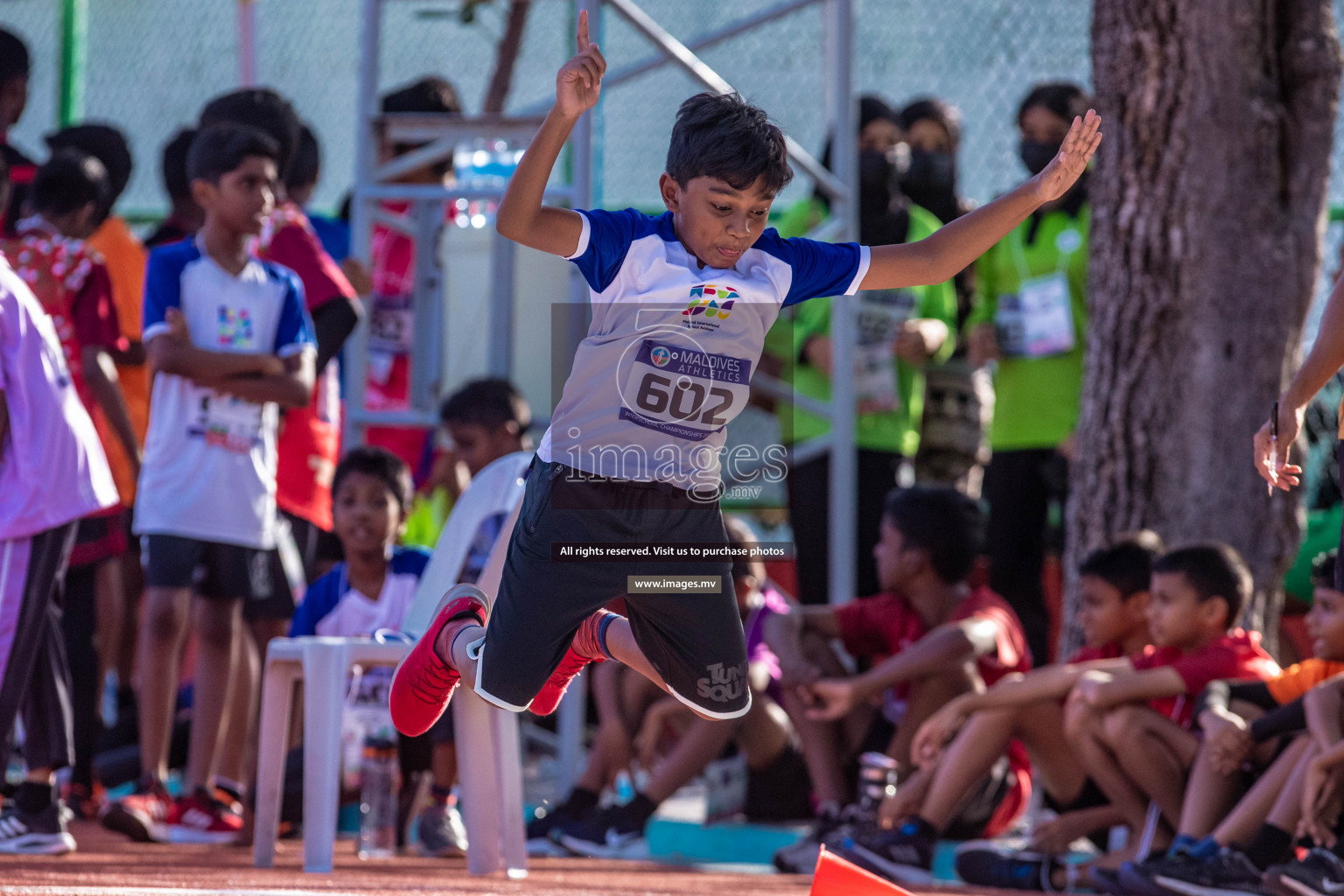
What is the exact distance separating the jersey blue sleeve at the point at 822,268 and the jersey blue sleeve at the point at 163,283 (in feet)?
7.21

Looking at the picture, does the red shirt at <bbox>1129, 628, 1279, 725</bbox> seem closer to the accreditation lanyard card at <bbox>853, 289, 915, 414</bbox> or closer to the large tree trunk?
the large tree trunk

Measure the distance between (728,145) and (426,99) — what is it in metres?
4.10

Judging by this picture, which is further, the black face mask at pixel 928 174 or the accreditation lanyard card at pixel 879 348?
the black face mask at pixel 928 174

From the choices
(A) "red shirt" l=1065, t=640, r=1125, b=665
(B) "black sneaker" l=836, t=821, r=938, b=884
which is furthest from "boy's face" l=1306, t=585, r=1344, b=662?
(B) "black sneaker" l=836, t=821, r=938, b=884

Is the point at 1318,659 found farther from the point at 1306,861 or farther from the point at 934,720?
the point at 934,720

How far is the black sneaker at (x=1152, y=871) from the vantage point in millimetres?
3916

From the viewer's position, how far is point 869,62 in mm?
7980

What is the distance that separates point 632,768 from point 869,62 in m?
3.99

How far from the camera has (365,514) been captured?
15.9 feet

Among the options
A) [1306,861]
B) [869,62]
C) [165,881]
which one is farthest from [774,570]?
[165,881]

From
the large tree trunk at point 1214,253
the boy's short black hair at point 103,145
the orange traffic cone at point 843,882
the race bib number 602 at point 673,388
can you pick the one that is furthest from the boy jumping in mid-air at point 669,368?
the boy's short black hair at point 103,145

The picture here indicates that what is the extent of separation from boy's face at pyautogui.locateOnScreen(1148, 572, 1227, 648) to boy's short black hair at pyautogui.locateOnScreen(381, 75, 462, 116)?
3589 mm

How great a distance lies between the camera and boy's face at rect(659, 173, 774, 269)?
288 cm

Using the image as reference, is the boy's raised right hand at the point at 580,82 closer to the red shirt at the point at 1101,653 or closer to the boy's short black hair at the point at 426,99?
the red shirt at the point at 1101,653
